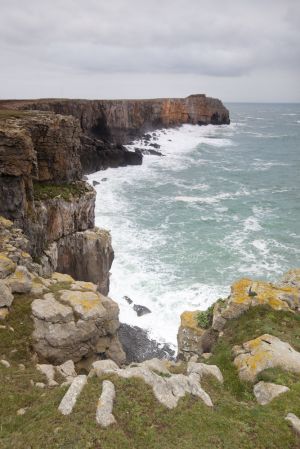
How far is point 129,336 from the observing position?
29109mm

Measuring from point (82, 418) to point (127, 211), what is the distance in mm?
44475

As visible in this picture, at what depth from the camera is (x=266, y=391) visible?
45.6 ft

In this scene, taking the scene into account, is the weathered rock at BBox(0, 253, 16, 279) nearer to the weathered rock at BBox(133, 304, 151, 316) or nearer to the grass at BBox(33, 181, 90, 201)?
the grass at BBox(33, 181, 90, 201)

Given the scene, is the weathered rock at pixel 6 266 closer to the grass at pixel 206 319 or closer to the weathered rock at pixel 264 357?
the grass at pixel 206 319

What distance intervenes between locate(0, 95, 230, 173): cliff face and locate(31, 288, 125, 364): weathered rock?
2897cm

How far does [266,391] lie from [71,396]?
Result: 273 inches

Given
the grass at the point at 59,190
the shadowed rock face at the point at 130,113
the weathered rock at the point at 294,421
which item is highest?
the shadowed rock face at the point at 130,113

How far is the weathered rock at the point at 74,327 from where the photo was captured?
16531 millimetres

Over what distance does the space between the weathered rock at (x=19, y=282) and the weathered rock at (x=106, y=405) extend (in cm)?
748

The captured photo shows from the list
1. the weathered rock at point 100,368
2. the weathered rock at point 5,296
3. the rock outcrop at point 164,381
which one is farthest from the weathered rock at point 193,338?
the weathered rock at point 5,296

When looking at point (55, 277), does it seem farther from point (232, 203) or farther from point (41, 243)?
point (232, 203)

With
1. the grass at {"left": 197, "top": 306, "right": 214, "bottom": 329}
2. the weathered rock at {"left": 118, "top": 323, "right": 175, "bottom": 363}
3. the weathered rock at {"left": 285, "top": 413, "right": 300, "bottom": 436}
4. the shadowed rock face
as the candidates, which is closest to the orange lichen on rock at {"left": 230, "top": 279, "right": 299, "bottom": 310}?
the grass at {"left": 197, "top": 306, "right": 214, "bottom": 329}

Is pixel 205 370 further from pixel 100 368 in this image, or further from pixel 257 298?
pixel 257 298

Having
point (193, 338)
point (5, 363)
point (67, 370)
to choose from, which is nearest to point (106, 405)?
point (67, 370)
